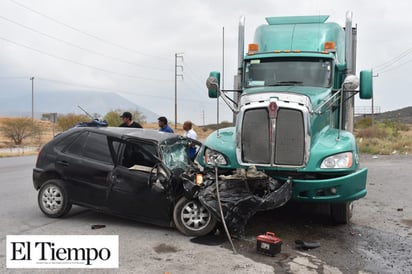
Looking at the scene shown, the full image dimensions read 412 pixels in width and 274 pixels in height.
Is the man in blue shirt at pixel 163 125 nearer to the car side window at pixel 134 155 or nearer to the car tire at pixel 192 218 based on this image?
the car side window at pixel 134 155

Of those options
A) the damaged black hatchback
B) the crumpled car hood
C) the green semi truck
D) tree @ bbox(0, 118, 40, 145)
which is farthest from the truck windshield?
tree @ bbox(0, 118, 40, 145)

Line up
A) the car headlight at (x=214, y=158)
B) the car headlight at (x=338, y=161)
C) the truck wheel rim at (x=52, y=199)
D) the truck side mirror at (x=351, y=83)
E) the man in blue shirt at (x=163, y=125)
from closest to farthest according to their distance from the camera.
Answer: the car headlight at (x=338, y=161) < the car headlight at (x=214, y=158) < the truck side mirror at (x=351, y=83) < the truck wheel rim at (x=52, y=199) < the man in blue shirt at (x=163, y=125)

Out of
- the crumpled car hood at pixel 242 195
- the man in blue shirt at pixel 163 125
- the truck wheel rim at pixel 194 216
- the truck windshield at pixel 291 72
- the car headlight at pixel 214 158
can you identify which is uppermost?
the truck windshield at pixel 291 72

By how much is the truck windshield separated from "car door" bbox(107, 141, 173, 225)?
8.83 feet

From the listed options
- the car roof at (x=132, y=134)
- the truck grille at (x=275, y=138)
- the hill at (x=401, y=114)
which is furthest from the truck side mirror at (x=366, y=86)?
the hill at (x=401, y=114)

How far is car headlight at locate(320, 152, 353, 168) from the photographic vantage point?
6.24 metres

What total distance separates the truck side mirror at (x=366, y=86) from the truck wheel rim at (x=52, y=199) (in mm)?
5571

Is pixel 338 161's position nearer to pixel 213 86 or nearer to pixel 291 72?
pixel 291 72

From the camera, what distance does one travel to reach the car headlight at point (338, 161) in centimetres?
624

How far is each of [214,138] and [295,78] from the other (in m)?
2.02

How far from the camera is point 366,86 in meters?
7.86

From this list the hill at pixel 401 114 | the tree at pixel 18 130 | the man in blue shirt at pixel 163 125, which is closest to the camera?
the man in blue shirt at pixel 163 125

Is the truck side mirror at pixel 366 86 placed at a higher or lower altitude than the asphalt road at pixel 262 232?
higher

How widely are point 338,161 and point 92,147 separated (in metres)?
3.93
